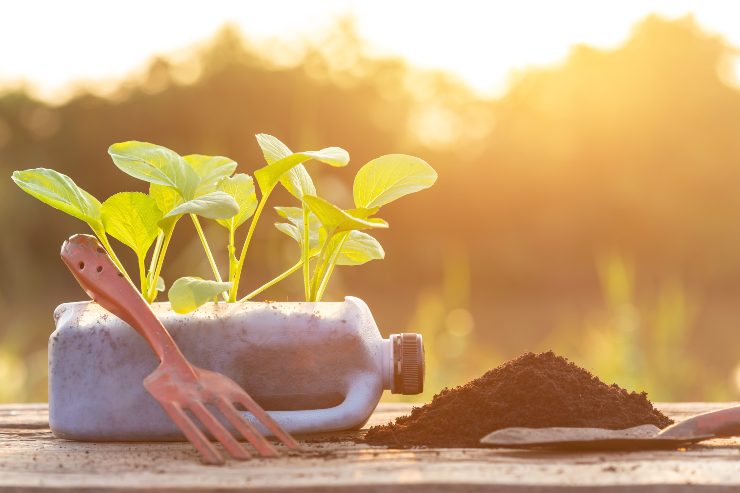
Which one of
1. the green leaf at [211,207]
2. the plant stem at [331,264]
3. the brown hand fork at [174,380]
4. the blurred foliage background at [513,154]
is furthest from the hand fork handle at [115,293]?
the blurred foliage background at [513,154]

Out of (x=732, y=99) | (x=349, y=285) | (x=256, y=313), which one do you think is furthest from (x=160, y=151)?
(x=732, y=99)

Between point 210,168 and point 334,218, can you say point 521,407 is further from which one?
point 210,168

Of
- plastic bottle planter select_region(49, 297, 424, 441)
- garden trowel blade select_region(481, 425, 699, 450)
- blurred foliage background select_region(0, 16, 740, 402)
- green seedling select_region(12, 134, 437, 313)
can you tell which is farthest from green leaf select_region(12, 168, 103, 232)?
blurred foliage background select_region(0, 16, 740, 402)

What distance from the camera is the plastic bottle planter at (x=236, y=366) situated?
0.98 meters

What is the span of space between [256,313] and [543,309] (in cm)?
1119

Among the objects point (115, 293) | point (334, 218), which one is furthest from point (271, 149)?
point (115, 293)

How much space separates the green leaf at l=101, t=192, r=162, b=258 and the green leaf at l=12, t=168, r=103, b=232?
0.02 meters

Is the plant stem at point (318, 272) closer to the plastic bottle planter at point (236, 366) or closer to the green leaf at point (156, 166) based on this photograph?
the plastic bottle planter at point (236, 366)

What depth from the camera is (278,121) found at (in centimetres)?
1188

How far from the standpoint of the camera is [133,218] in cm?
103

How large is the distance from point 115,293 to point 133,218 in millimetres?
115

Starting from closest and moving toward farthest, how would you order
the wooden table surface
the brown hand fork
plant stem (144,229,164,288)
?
the wooden table surface < the brown hand fork < plant stem (144,229,164,288)

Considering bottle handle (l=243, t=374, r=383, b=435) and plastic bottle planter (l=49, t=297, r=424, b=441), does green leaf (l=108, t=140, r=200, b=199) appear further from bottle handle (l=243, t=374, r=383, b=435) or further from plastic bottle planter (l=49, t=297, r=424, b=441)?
bottle handle (l=243, t=374, r=383, b=435)

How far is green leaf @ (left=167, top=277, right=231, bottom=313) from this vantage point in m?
0.93
